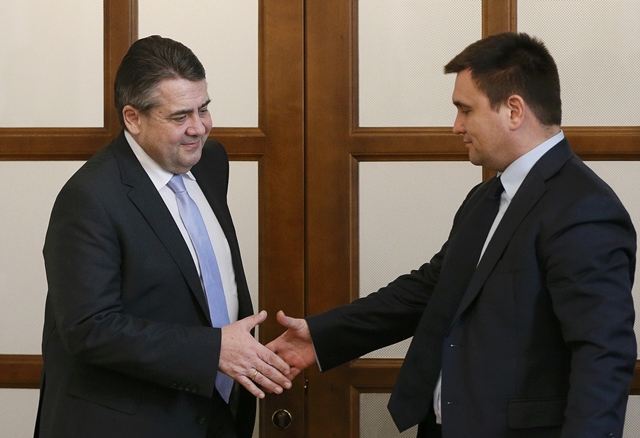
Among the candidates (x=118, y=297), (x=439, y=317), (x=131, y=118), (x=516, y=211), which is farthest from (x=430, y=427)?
(x=131, y=118)

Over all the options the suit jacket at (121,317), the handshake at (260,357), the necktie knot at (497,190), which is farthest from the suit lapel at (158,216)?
the necktie knot at (497,190)

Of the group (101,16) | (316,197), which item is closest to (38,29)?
(101,16)

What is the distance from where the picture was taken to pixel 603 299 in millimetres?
1837

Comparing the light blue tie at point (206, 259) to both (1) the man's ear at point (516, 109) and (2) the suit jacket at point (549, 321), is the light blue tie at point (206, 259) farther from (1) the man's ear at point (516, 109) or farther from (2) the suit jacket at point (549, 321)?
(1) the man's ear at point (516, 109)

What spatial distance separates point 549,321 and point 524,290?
0.08 metres

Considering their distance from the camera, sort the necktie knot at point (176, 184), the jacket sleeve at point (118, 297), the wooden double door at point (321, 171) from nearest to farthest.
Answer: the jacket sleeve at point (118, 297) < the necktie knot at point (176, 184) < the wooden double door at point (321, 171)

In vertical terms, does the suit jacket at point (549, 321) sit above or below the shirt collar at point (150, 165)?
below

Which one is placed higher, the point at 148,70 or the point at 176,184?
the point at 148,70

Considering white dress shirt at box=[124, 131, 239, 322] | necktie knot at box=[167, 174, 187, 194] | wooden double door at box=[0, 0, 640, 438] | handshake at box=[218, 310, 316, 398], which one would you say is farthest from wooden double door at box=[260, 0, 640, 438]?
necktie knot at box=[167, 174, 187, 194]

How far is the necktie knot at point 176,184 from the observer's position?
239cm

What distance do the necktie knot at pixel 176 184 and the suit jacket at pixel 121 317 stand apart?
0.29ft

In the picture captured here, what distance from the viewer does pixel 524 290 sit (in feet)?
6.46

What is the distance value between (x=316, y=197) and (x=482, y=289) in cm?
90

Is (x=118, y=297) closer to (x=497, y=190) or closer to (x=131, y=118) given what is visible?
(x=131, y=118)
